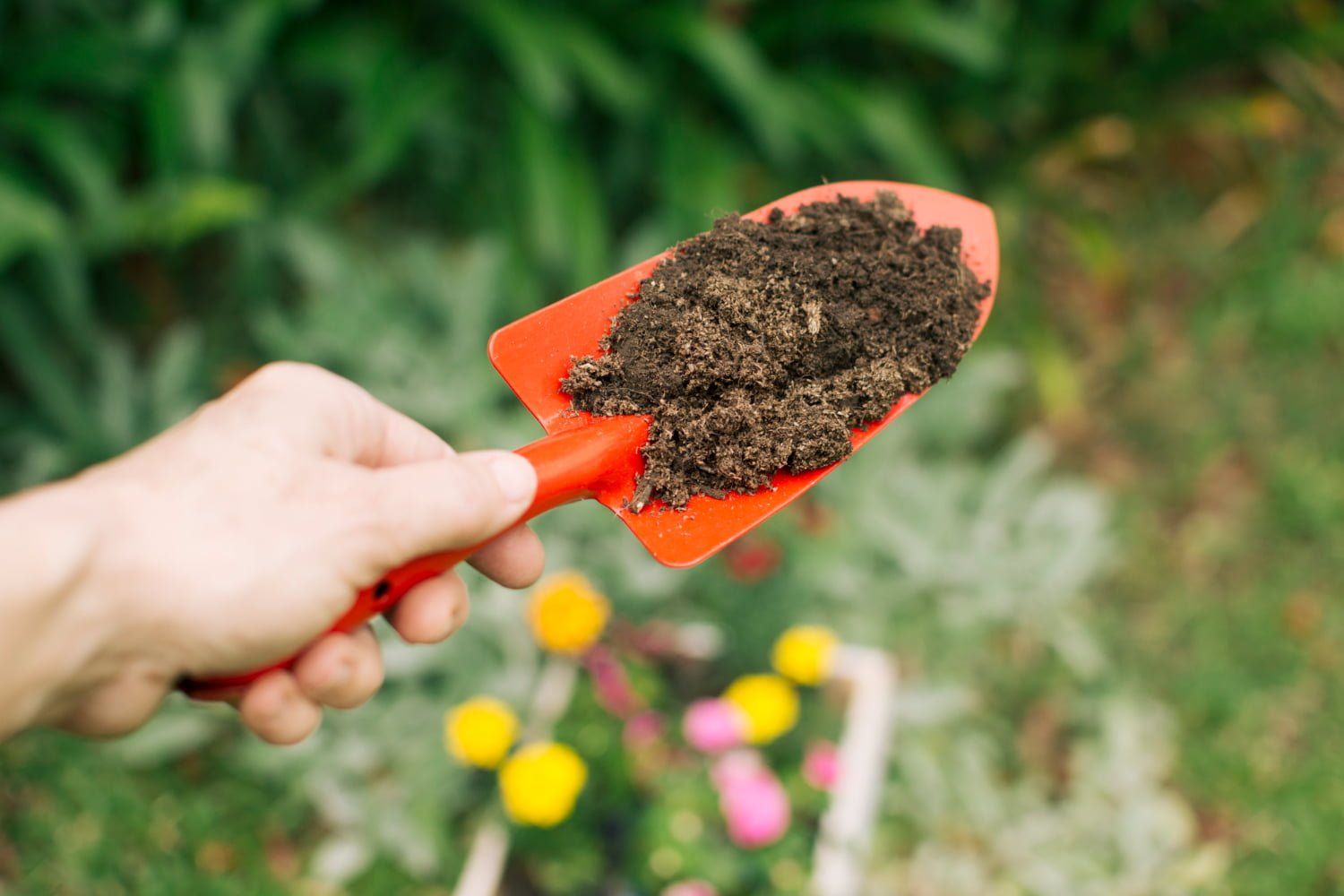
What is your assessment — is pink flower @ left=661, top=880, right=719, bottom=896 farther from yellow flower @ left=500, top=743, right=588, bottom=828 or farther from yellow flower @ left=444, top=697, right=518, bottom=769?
yellow flower @ left=444, top=697, right=518, bottom=769

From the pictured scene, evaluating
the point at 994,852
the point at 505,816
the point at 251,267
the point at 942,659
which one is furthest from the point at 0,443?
the point at 994,852

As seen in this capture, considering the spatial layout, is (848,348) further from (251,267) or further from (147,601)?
(251,267)

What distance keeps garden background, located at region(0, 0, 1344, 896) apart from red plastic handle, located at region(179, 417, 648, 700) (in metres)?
0.68

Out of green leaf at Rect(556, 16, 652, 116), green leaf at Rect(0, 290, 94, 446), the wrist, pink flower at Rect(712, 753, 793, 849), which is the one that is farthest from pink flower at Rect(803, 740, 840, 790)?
green leaf at Rect(0, 290, 94, 446)

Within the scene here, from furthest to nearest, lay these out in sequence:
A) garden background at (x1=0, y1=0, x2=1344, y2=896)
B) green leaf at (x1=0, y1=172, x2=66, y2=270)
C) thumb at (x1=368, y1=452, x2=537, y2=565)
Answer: garden background at (x1=0, y1=0, x2=1344, y2=896) < green leaf at (x1=0, y1=172, x2=66, y2=270) < thumb at (x1=368, y1=452, x2=537, y2=565)

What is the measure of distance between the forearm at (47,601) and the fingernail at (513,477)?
0.35 meters

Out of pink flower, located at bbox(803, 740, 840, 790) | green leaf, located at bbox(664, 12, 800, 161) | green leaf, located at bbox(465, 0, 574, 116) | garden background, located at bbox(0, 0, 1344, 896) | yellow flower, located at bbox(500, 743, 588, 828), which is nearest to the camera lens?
yellow flower, located at bbox(500, 743, 588, 828)

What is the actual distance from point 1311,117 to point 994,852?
251 centimetres

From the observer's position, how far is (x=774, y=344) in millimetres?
1115

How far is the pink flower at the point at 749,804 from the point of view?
145 cm

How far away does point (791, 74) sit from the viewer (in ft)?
8.03

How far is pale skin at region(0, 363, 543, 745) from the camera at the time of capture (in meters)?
0.80

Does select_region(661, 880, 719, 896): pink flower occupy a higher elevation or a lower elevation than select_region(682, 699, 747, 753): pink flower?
lower

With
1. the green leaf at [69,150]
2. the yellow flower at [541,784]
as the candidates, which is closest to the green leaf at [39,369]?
the green leaf at [69,150]
